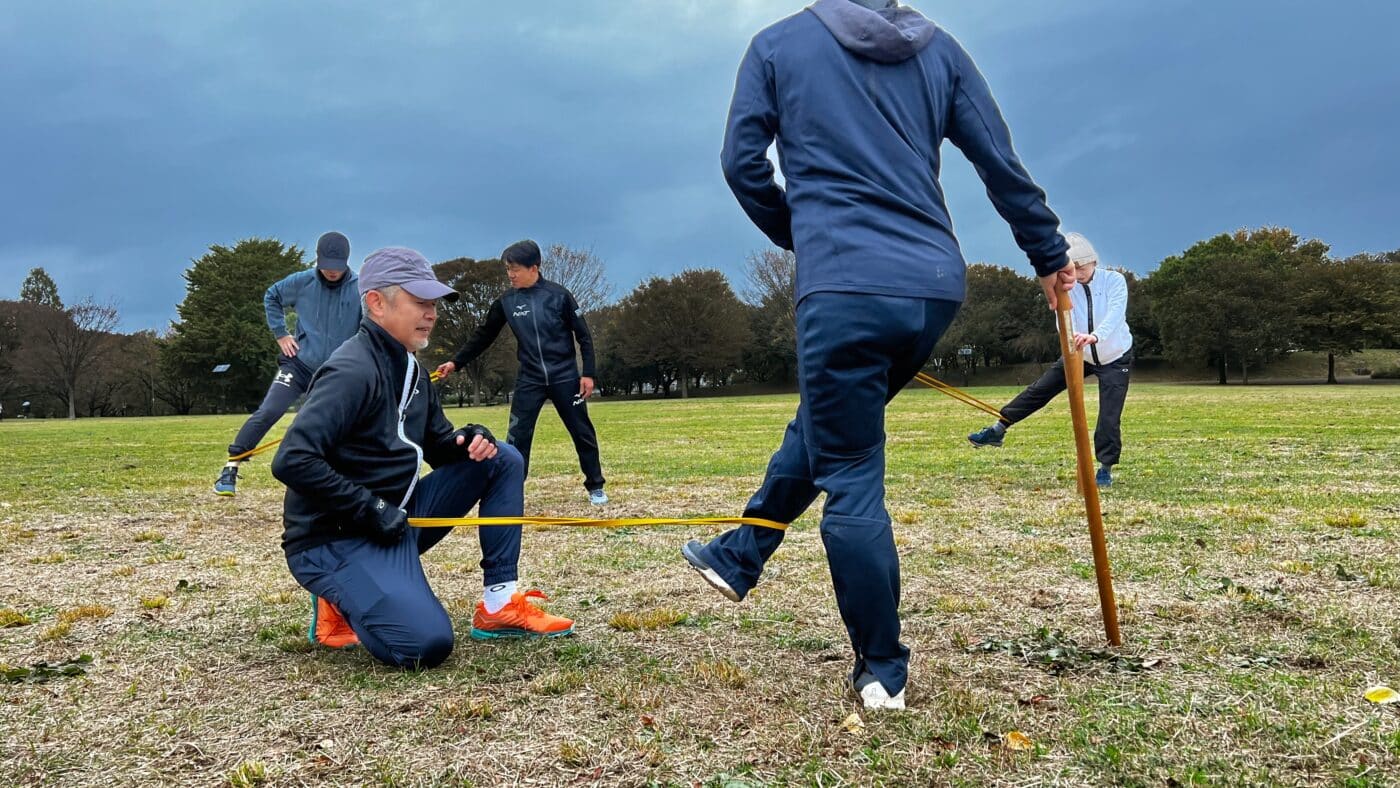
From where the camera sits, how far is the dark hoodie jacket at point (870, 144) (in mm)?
2732

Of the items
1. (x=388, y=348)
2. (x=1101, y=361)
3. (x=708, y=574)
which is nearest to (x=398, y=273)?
(x=388, y=348)

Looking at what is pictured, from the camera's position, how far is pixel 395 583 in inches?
136

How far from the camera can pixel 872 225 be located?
8.96ft

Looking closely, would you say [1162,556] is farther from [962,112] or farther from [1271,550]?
[962,112]

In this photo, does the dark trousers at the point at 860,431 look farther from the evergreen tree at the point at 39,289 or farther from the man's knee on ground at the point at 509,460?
the evergreen tree at the point at 39,289

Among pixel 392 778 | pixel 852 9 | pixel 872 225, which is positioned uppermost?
pixel 852 9

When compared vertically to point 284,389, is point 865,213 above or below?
above

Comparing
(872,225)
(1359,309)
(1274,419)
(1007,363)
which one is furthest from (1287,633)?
(1007,363)

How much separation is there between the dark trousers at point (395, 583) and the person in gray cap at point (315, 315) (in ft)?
13.4

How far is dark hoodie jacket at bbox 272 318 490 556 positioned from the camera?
3.26 m

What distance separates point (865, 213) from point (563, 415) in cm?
575

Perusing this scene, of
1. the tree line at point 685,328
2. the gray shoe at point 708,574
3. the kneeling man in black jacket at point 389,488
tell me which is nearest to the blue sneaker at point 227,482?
the kneeling man in black jacket at point 389,488

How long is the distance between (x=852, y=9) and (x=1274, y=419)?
17.9 metres

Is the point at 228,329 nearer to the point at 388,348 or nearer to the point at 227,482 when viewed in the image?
the point at 227,482
